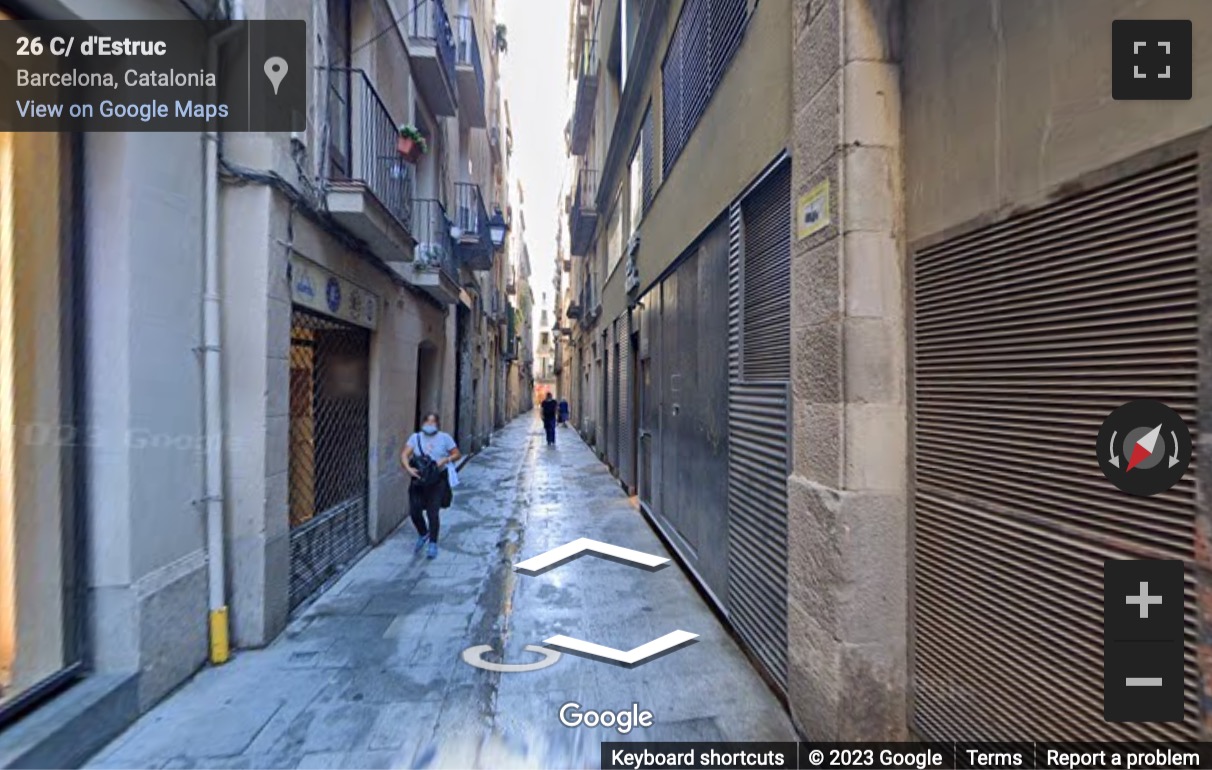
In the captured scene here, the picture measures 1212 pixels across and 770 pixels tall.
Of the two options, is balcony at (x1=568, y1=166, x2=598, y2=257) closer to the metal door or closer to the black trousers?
the metal door

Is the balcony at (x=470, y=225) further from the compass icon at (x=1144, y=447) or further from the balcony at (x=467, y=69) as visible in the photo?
the compass icon at (x=1144, y=447)

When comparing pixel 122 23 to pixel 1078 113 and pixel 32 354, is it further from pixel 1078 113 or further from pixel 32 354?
pixel 1078 113

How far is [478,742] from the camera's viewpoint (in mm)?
3262

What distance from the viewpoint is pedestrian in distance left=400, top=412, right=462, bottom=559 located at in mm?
7039

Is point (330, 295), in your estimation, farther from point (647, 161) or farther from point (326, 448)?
point (647, 161)

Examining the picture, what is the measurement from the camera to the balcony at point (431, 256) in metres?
8.70

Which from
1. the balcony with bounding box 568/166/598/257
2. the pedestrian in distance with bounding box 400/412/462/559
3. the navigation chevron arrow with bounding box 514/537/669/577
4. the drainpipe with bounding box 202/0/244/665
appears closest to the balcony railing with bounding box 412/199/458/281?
the pedestrian in distance with bounding box 400/412/462/559

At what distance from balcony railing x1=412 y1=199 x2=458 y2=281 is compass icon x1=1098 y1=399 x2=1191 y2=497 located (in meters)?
8.24

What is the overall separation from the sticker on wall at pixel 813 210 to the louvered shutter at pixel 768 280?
1.30 feet

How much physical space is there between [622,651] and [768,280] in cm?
316

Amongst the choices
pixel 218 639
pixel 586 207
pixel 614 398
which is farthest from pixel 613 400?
pixel 218 639

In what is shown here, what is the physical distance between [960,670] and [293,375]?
19.1 feet

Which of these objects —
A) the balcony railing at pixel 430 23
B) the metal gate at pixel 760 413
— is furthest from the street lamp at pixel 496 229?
the metal gate at pixel 760 413

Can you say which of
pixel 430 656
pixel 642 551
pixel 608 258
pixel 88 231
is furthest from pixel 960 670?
pixel 608 258
